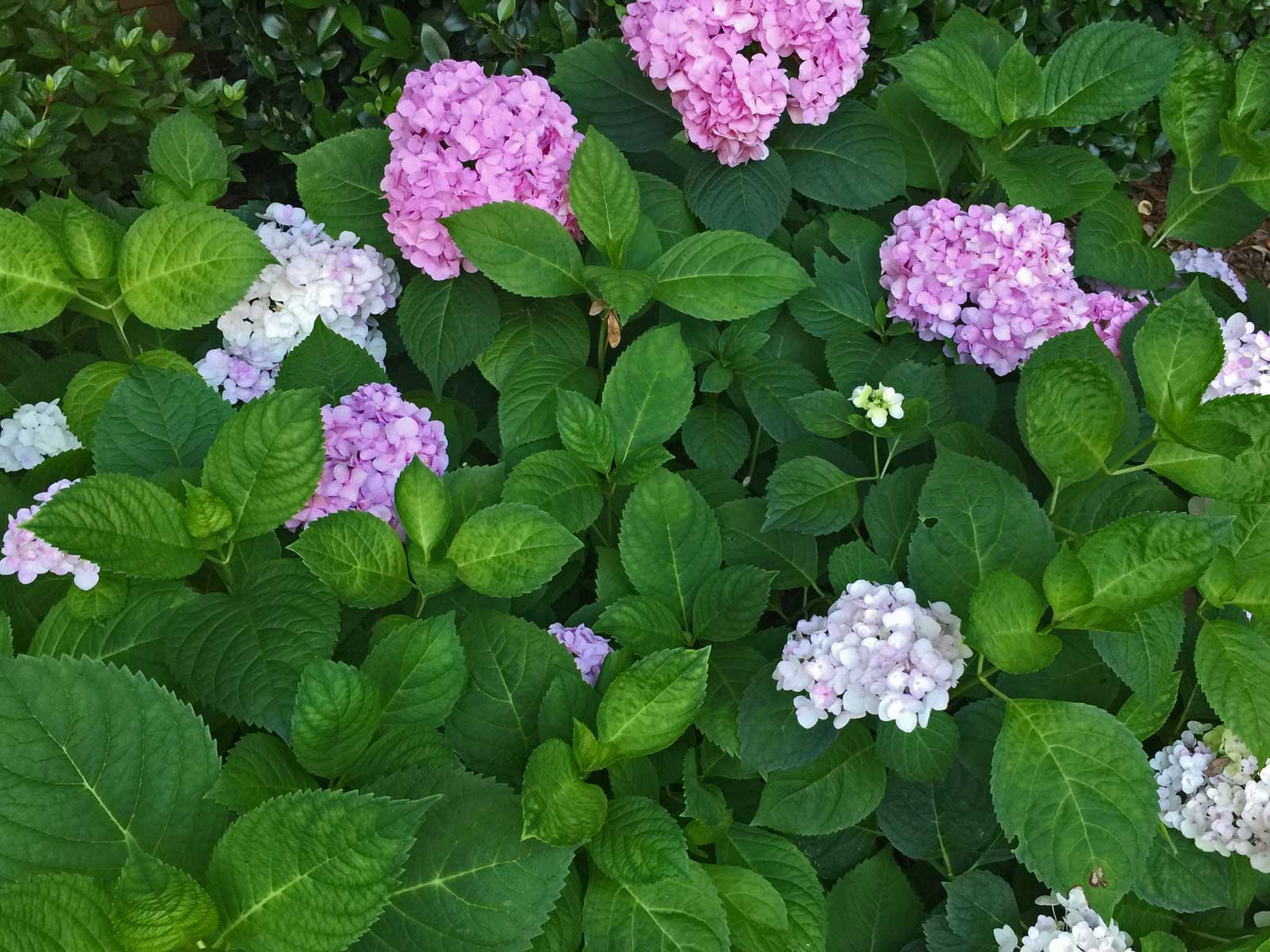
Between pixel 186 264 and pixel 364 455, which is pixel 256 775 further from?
pixel 186 264

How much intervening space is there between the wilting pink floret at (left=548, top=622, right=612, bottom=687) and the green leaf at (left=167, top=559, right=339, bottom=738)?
1.00 ft

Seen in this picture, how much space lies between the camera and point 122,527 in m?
1.17

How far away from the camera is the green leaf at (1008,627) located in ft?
3.86

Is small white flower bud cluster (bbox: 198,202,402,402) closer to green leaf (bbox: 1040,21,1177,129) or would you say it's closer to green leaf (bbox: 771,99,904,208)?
green leaf (bbox: 771,99,904,208)

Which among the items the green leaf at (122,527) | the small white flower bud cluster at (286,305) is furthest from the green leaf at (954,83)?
the green leaf at (122,527)

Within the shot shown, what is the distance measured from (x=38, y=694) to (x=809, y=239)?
135 centimetres

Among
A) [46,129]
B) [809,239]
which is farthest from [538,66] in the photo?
[809,239]

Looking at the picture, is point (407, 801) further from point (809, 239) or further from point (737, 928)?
point (809, 239)

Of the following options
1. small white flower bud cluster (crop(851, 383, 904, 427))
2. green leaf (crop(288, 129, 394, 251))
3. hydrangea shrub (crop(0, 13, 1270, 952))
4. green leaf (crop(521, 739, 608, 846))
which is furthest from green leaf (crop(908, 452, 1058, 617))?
green leaf (crop(288, 129, 394, 251))

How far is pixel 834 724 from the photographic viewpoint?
128 centimetres

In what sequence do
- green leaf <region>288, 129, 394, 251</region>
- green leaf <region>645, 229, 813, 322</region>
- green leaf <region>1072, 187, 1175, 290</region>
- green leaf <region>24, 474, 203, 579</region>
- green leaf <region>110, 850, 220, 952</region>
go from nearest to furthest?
1. green leaf <region>110, 850, 220, 952</region>
2. green leaf <region>24, 474, 203, 579</region>
3. green leaf <region>645, 229, 813, 322</region>
4. green leaf <region>288, 129, 394, 251</region>
5. green leaf <region>1072, 187, 1175, 290</region>

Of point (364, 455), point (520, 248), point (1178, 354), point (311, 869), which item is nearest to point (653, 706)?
point (311, 869)

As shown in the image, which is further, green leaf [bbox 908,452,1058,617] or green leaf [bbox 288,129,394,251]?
green leaf [bbox 288,129,394,251]

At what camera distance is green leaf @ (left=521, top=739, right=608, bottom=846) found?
3.57 feet
